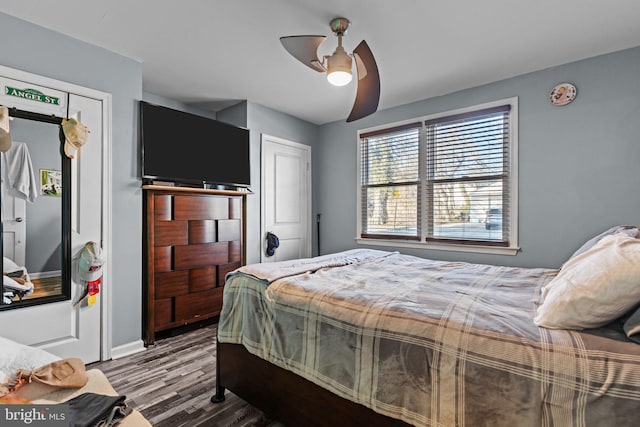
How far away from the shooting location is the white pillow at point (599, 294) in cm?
98

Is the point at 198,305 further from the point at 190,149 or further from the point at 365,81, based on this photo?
the point at 365,81

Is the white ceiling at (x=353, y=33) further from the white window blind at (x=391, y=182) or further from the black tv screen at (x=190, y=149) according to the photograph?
the white window blind at (x=391, y=182)

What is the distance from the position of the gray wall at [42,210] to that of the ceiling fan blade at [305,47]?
188 centimetres

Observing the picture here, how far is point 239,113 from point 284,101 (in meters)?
0.59

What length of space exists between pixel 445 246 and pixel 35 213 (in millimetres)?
3710

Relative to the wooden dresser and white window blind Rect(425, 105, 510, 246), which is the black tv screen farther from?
white window blind Rect(425, 105, 510, 246)

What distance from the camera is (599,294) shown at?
39.9 inches

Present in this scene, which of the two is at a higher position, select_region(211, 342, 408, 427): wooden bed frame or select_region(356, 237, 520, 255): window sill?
select_region(356, 237, 520, 255): window sill

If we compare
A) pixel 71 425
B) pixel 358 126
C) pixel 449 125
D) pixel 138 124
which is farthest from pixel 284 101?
pixel 71 425

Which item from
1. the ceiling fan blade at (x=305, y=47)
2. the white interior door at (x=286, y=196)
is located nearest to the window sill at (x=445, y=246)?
the white interior door at (x=286, y=196)

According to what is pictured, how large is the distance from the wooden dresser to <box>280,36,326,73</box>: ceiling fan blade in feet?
5.78

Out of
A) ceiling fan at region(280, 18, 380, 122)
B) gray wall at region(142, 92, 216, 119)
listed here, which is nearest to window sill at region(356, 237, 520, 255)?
ceiling fan at region(280, 18, 380, 122)

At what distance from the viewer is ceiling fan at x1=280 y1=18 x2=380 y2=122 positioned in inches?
77.0

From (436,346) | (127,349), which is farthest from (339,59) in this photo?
(127,349)
